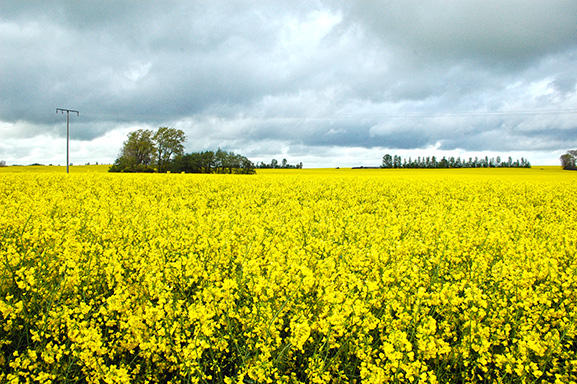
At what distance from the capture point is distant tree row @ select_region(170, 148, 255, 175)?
53.4 meters

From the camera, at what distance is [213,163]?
2157 inches

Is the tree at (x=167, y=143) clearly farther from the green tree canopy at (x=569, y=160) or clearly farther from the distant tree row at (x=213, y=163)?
the green tree canopy at (x=569, y=160)

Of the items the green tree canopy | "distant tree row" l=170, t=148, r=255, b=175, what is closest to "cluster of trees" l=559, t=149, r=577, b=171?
the green tree canopy

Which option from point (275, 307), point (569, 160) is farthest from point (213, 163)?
point (569, 160)

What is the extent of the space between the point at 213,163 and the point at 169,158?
496 inches

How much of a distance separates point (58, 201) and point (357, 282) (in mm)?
9064

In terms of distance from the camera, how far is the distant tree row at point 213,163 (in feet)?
175

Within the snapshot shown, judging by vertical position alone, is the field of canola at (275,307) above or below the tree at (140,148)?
below

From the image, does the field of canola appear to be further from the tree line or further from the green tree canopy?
the green tree canopy

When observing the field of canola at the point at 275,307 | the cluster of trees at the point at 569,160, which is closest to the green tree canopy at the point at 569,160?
the cluster of trees at the point at 569,160

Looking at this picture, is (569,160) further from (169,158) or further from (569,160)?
(169,158)

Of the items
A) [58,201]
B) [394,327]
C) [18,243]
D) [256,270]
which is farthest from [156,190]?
[394,327]

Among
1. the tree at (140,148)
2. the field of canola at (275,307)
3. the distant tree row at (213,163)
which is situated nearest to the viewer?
the field of canola at (275,307)

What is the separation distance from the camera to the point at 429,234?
663 cm
